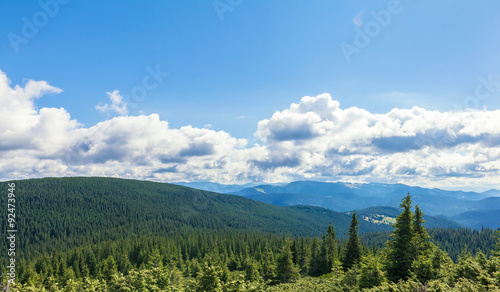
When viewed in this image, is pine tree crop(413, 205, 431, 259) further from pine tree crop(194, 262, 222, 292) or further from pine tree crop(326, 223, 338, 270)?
pine tree crop(326, 223, 338, 270)

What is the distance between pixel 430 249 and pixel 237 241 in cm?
15032

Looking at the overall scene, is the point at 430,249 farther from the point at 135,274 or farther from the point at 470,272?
the point at 135,274

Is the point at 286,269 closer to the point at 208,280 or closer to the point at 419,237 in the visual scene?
the point at 419,237

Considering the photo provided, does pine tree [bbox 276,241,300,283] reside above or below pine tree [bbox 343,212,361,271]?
below

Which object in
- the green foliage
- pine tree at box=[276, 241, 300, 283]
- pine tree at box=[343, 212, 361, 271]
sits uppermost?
the green foliage

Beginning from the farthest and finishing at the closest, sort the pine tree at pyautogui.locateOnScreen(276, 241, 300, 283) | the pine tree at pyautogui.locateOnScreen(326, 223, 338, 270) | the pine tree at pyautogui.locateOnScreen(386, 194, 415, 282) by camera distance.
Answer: the pine tree at pyautogui.locateOnScreen(326, 223, 338, 270), the pine tree at pyautogui.locateOnScreen(276, 241, 300, 283), the pine tree at pyautogui.locateOnScreen(386, 194, 415, 282)

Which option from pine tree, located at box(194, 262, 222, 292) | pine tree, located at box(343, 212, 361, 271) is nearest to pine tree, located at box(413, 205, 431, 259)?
pine tree, located at box(194, 262, 222, 292)

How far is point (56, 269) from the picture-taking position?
112 meters

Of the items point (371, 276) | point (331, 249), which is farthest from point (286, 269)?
point (371, 276)

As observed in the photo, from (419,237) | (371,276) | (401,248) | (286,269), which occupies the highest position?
(419,237)

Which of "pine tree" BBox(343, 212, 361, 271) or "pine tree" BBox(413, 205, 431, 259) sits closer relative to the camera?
"pine tree" BBox(413, 205, 431, 259)

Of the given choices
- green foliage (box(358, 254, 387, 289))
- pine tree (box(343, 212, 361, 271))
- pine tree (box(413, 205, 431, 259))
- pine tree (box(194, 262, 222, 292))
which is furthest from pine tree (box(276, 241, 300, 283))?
pine tree (box(194, 262, 222, 292))

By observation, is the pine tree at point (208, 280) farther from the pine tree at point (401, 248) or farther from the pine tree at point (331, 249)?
the pine tree at point (331, 249)

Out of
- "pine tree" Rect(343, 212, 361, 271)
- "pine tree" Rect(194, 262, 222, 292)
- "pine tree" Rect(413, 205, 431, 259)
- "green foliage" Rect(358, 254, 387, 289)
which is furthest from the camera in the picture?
"pine tree" Rect(343, 212, 361, 271)
